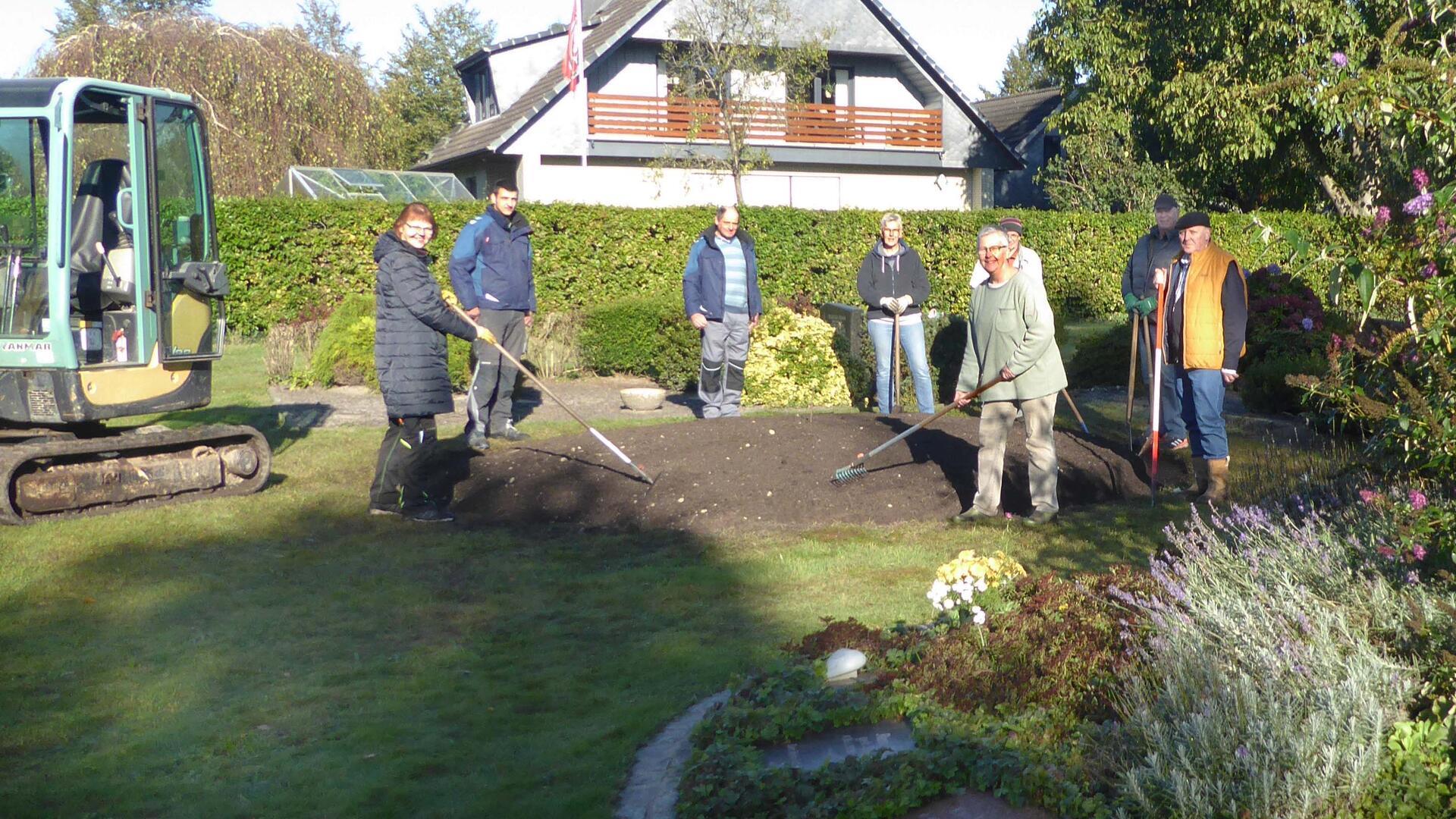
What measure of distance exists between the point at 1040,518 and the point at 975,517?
405 millimetres

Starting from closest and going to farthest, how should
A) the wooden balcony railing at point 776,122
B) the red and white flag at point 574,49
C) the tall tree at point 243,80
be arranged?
1. the red and white flag at point 574,49
2. the tall tree at point 243,80
3. the wooden balcony railing at point 776,122

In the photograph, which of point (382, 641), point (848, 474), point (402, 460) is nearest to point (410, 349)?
point (402, 460)

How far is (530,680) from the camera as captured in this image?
545 cm

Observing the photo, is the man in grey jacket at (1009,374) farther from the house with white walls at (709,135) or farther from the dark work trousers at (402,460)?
the house with white walls at (709,135)

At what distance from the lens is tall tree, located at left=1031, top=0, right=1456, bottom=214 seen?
2233cm

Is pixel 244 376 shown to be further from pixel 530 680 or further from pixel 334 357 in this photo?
pixel 530 680

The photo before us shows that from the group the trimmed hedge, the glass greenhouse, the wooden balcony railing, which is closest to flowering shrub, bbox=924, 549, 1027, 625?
the trimmed hedge

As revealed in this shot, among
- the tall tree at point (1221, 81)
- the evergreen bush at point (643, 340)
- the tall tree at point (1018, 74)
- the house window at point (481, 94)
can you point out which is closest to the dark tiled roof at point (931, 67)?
the tall tree at point (1221, 81)

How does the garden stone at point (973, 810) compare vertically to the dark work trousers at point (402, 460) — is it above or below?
below

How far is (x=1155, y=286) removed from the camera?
9.95 metres

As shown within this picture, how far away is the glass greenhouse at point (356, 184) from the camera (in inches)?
1086

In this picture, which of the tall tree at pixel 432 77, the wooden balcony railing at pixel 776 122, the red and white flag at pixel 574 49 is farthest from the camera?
the tall tree at pixel 432 77

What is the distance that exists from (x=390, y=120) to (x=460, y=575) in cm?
3050

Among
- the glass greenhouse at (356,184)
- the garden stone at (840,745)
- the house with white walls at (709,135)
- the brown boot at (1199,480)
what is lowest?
the garden stone at (840,745)
